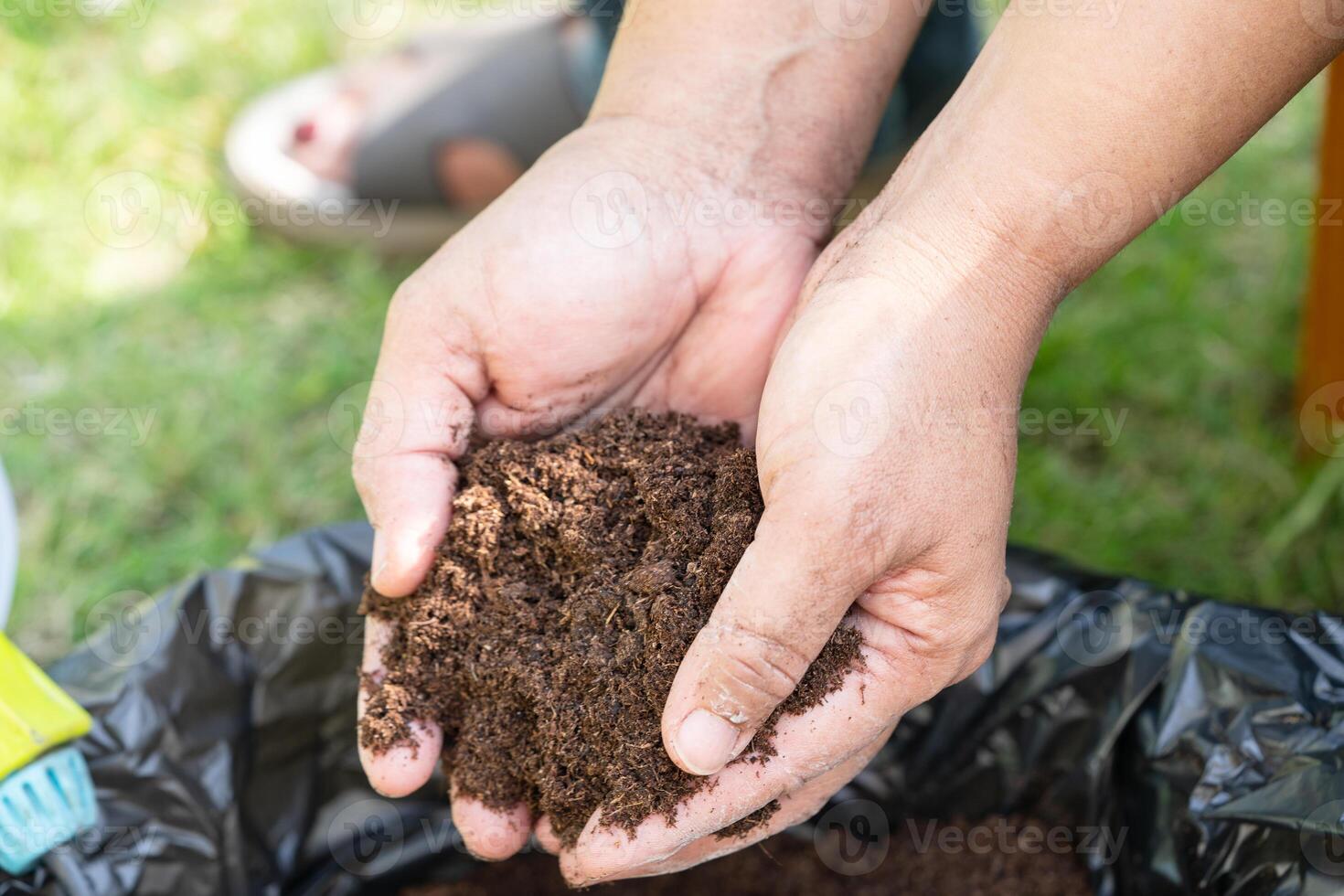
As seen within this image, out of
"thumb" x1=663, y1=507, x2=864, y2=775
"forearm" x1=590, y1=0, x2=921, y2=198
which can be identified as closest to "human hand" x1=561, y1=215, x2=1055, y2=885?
"thumb" x1=663, y1=507, x2=864, y2=775

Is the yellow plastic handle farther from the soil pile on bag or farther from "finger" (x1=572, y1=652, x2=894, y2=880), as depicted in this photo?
"finger" (x1=572, y1=652, x2=894, y2=880)

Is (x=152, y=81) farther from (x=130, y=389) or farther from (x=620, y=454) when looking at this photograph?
(x=620, y=454)

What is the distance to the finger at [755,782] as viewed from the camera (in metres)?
1.08

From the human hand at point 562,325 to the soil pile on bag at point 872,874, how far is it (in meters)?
0.45

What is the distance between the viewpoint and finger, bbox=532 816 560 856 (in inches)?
48.4

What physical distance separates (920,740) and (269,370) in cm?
171

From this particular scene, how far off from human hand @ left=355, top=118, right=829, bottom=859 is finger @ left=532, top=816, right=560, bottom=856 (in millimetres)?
19

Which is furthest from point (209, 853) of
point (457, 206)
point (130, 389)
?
point (457, 206)

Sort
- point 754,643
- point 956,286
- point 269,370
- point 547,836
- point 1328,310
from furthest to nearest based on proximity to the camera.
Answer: point 269,370 < point 1328,310 < point 547,836 < point 956,286 < point 754,643

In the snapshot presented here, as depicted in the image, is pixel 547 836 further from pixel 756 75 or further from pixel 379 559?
pixel 756 75

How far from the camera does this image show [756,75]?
1482 mm

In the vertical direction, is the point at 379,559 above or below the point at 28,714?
above

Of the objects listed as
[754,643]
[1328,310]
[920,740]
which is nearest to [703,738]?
[754,643]

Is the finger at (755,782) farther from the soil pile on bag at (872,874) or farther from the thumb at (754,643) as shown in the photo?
the soil pile on bag at (872,874)
